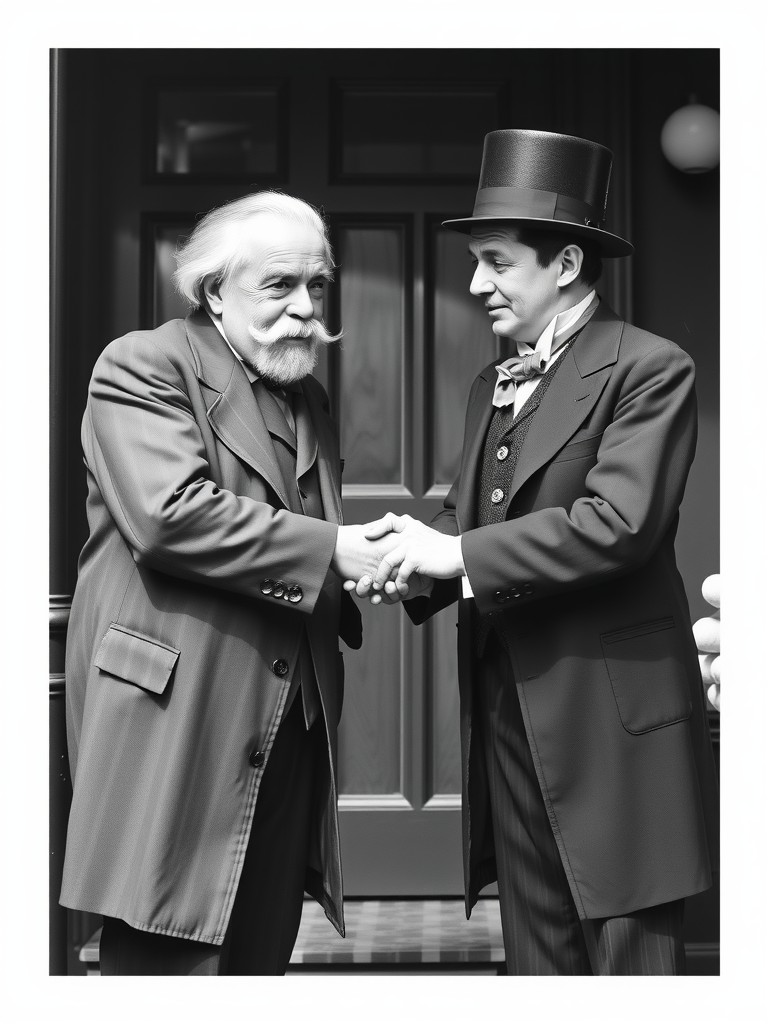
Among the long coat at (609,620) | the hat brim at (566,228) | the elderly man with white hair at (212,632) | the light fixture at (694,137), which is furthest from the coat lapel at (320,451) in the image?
the light fixture at (694,137)

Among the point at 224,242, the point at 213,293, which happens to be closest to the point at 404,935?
the point at 213,293

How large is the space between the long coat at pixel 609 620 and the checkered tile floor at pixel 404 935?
121 centimetres

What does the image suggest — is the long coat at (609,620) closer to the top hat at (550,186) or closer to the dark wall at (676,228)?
the top hat at (550,186)

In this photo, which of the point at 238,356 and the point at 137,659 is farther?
the point at 238,356

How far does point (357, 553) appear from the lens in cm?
248

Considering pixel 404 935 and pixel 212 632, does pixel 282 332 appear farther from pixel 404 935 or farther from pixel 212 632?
pixel 404 935

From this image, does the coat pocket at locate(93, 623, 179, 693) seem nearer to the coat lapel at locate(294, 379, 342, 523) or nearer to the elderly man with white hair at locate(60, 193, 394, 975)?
the elderly man with white hair at locate(60, 193, 394, 975)

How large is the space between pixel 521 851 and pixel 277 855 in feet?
1.72

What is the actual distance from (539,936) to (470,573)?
0.83 m

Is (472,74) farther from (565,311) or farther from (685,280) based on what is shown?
(565,311)

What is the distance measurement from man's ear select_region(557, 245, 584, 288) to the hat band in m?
0.06

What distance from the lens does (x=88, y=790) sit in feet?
7.70
